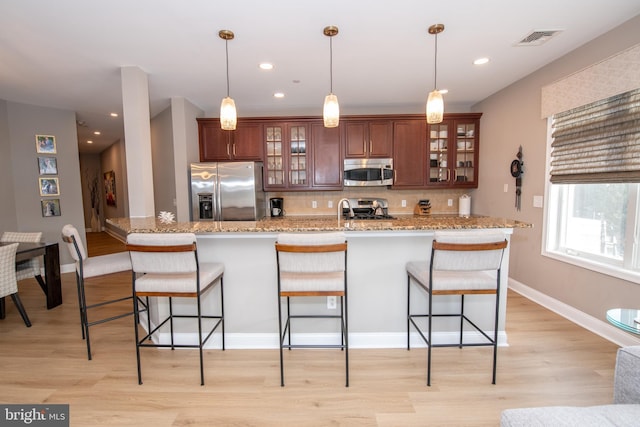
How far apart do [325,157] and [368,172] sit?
0.68 m

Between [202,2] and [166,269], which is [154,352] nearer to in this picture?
[166,269]

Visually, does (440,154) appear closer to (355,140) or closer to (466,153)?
(466,153)

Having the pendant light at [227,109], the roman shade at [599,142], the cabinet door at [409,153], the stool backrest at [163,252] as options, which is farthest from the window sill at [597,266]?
the pendant light at [227,109]

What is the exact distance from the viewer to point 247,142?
4332 millimetres

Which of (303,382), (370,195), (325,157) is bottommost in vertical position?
(303,382)

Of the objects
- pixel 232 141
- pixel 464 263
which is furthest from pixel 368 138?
pixel 464 263

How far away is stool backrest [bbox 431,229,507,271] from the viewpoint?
1.73 metres

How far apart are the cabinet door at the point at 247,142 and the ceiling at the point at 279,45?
→ 0.51m

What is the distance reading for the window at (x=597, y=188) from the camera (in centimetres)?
228

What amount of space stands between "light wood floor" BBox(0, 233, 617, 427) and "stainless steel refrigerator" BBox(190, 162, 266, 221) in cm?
174

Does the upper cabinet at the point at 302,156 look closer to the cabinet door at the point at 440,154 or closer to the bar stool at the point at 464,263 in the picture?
the cabinet door at the point at 440,154

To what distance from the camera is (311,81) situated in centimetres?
346

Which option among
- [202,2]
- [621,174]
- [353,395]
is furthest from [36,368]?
[621,174]

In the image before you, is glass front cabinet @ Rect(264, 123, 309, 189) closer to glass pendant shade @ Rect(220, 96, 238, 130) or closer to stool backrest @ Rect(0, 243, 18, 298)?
glass pendant shade @ Rect(220, 96, 238, 130)
